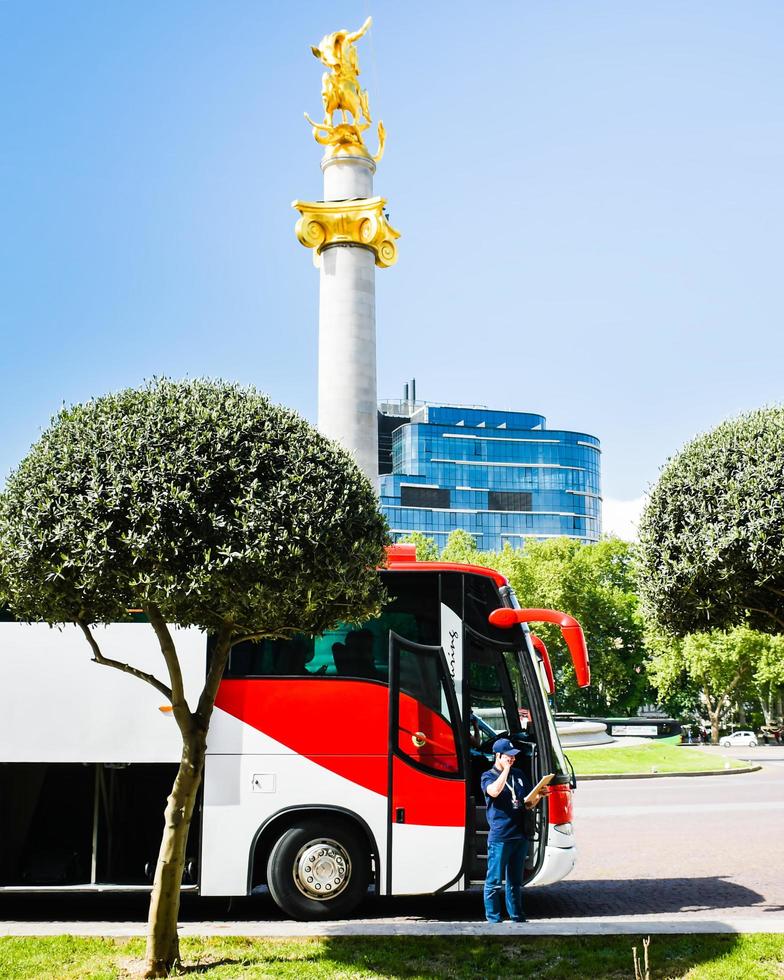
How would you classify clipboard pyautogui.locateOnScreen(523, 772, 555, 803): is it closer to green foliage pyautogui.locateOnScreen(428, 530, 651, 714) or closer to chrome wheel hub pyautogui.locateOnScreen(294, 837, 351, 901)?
chrome wheel hub pyautogui.locateOnScreen(294, 837, 351, 901)

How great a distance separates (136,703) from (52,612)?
256 centimetres

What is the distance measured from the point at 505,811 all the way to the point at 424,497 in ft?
421

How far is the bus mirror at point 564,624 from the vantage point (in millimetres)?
9234

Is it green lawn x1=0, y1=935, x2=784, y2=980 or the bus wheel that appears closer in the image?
green lawn x1=0, y1=935, x2=784, y2=980

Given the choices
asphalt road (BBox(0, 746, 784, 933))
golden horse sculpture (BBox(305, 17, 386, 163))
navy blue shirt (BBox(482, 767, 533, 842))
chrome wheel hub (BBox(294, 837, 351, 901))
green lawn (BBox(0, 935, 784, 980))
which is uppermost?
golden horse sculpture (BBox(305, 17, 386, 163))

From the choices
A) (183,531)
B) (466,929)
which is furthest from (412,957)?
(183,531)

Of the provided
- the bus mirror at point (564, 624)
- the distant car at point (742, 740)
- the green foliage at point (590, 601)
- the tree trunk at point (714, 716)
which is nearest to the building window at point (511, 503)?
the green foliage at point (590, 601)

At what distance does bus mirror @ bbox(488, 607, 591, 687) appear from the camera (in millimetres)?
9234

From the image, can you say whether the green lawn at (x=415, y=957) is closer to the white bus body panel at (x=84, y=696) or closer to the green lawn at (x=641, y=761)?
the white bus body panel at (x=84, y=696)

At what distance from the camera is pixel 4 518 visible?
7.47 metres

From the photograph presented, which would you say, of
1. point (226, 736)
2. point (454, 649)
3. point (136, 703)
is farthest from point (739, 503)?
point (136, 703)

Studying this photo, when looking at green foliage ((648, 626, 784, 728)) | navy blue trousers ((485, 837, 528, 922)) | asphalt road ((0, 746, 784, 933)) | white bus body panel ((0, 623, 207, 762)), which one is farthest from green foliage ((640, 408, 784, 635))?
green foliage ((648, 626, 784, 728))

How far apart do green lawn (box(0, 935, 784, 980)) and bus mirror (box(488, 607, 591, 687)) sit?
91.8 inches

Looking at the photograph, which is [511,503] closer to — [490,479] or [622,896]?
[490,479]
